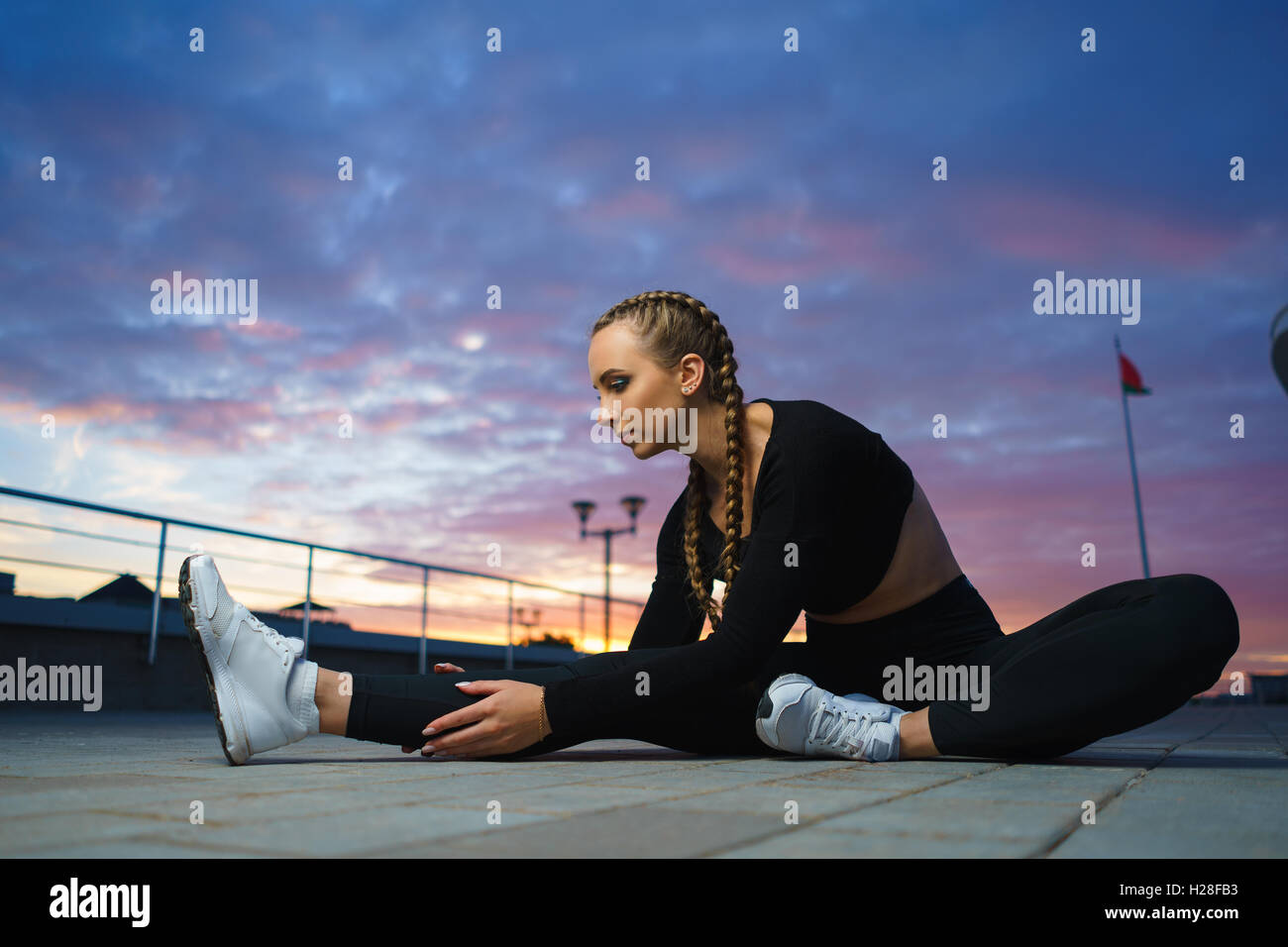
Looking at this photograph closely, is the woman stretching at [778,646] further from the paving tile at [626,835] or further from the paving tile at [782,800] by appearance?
the paving tile at [626,835]

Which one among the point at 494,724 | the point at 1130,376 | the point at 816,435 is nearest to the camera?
the point at 494,724

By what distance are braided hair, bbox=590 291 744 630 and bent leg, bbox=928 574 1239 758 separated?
0.65 metres

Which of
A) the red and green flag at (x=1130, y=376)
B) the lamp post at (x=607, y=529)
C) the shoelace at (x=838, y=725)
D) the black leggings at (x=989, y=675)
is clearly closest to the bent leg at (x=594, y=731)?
the black leggings at (x=989, y=675)

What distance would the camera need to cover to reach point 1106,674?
1899 mm

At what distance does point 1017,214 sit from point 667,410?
20.2 ft

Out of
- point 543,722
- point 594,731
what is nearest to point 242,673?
point 543,722

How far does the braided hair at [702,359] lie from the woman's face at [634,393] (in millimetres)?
36

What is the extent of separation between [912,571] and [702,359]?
75 centimetres

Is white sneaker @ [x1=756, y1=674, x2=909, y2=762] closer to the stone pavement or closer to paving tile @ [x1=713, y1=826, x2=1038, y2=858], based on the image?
the stone pavement

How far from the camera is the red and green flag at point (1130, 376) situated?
19836 mm

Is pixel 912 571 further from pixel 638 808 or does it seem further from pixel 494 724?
pixel 638 808

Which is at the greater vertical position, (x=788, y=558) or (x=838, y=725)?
(x=788, y=558)

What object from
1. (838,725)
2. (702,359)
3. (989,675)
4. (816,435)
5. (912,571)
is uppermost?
(702,359)
